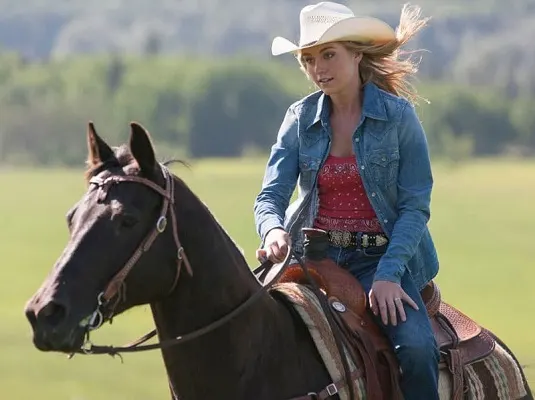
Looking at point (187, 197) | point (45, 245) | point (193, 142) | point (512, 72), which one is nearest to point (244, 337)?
point (187, 197)

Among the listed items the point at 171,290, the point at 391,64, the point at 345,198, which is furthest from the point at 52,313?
the point at 391,64

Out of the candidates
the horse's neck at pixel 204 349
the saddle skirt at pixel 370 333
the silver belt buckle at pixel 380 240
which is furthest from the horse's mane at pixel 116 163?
the silver belt buckle at pixel 380 240

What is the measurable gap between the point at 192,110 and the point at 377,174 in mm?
142501

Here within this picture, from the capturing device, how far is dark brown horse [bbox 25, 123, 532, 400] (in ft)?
16.4

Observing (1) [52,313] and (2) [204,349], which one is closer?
(1) [52,313]

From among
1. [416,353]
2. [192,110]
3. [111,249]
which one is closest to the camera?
[111,249]

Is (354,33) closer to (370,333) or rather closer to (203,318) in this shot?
(370,333)

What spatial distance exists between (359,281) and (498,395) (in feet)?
3.40

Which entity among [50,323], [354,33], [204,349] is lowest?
[204,349]

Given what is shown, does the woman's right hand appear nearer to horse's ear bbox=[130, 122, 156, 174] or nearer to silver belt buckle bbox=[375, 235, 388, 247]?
silver belt buckle bbox=[375, 235, 388, 247]

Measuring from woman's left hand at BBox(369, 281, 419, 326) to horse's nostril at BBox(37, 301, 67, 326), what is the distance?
1725 mm

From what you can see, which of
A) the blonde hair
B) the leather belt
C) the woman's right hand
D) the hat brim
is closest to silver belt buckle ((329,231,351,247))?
the leather belt

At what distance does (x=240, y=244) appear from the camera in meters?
50.9

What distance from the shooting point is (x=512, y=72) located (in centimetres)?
18650
